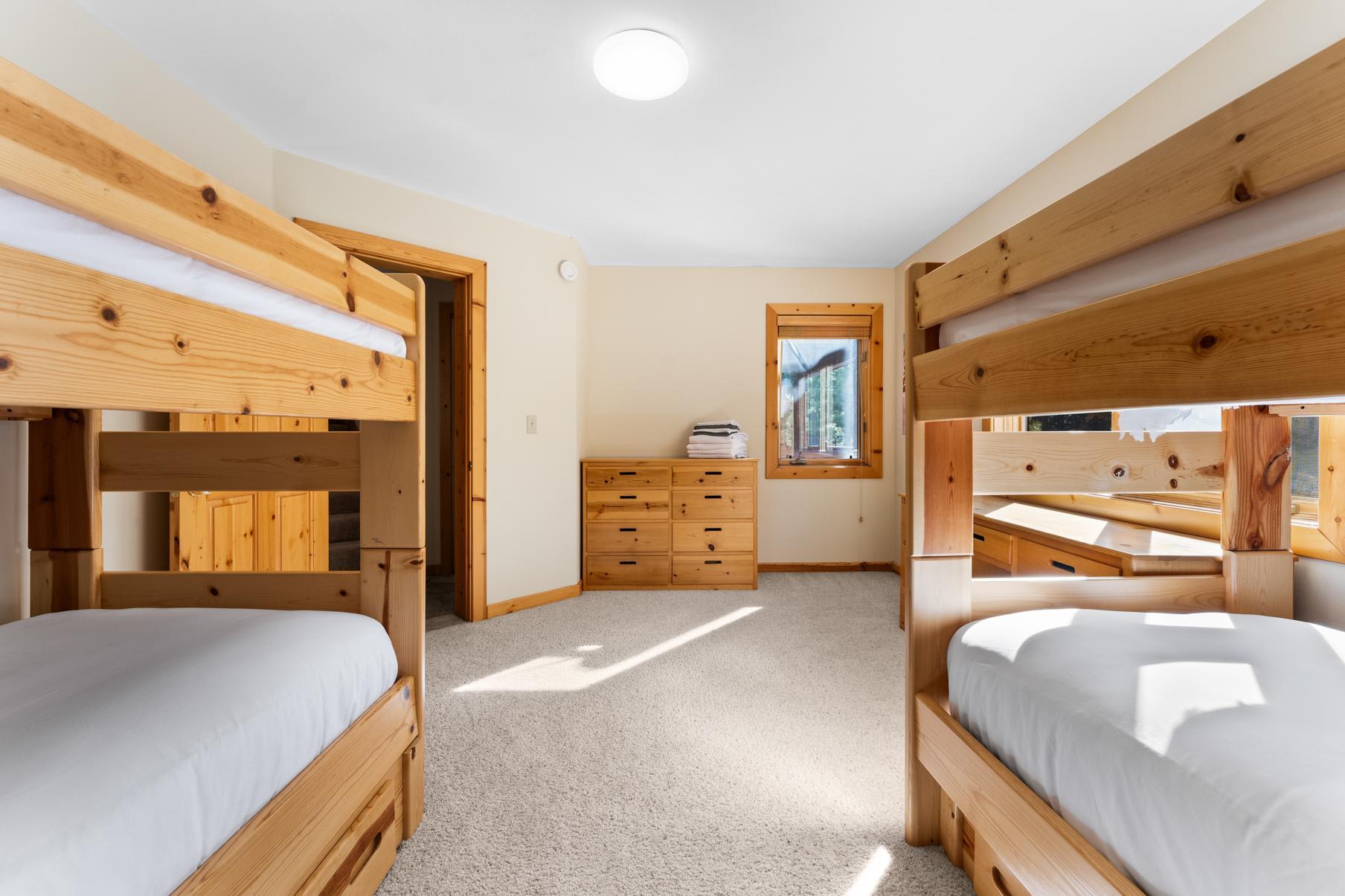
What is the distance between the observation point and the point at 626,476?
143 inches

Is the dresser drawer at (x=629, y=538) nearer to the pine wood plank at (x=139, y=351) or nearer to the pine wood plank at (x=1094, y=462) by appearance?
the pine wood plank at (x=1094, y=462)

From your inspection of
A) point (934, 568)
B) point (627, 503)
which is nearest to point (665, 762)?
point (934, 568)

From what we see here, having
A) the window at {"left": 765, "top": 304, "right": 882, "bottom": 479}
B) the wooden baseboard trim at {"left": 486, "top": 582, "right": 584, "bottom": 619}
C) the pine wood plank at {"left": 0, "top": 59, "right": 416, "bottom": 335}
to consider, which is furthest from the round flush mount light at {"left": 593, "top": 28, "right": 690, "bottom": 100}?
the wooden baseboard trim at {"left": 486, "top": 582, "right": 584, "bottom": 619}

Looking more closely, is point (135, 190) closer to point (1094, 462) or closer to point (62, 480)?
point (62, 480)

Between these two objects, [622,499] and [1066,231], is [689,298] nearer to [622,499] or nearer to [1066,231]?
[622,499]

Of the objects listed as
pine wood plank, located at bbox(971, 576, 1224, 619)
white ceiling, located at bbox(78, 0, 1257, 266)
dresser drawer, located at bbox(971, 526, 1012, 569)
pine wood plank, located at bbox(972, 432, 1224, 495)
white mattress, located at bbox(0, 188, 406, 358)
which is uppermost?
white ceiling, located at bbox(78, 0, 1257, 266)

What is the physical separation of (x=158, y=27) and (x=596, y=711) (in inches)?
101

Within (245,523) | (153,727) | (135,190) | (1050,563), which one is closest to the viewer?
(135,190)

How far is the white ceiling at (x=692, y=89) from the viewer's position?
5.44 feet

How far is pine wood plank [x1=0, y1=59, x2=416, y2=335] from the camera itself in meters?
0.54

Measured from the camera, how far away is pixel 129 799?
656 millimetres

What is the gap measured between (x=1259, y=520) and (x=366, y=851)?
2.17 m

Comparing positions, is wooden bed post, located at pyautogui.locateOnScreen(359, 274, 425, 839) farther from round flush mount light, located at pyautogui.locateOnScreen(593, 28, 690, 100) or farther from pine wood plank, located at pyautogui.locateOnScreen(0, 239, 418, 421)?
round flush mount light, located at pyautogui.locateOnScreen(593, 28, 690, 100)

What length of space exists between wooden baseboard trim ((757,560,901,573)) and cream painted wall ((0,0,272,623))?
3325 mm
